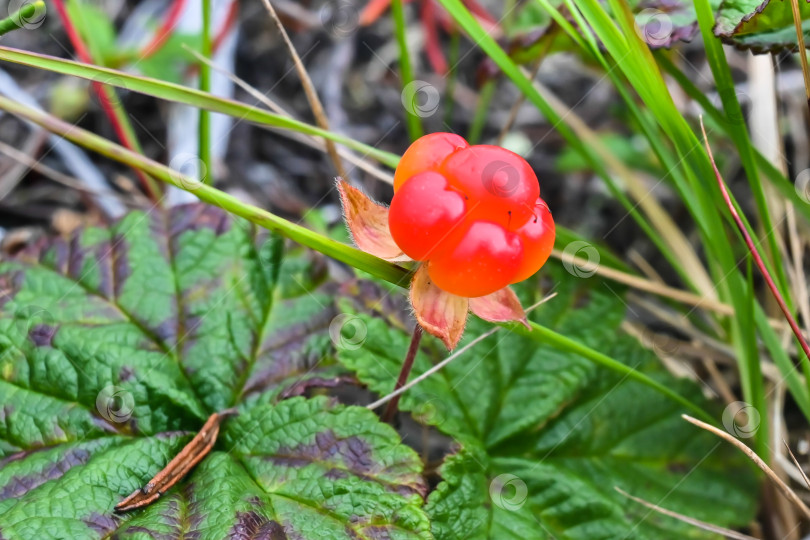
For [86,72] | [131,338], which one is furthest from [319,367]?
[86,72]

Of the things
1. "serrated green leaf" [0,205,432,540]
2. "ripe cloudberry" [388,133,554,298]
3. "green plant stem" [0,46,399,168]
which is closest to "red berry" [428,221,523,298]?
"ripe cloudberry" [388,133,554,298]

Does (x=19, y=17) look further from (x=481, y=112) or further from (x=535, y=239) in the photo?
(x=481, y=112)

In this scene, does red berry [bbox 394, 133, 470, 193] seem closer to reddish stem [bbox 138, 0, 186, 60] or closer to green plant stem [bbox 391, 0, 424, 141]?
green plant stem [bbox 391, 0, 424, 141]

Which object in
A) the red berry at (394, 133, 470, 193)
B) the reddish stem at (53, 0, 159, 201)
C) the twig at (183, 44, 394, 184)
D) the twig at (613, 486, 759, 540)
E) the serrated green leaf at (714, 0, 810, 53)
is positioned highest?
the reddish stem at (53, 0, 159, 201)

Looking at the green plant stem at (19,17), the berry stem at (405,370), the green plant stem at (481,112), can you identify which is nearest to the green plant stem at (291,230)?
the berry stem at (405,370)

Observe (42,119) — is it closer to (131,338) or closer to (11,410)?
(131,338)

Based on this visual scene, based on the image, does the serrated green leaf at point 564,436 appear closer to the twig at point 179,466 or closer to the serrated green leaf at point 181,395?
the serrated green leaf at point 181,395

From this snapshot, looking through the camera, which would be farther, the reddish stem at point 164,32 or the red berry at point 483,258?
the reddish stem at point 164,32
